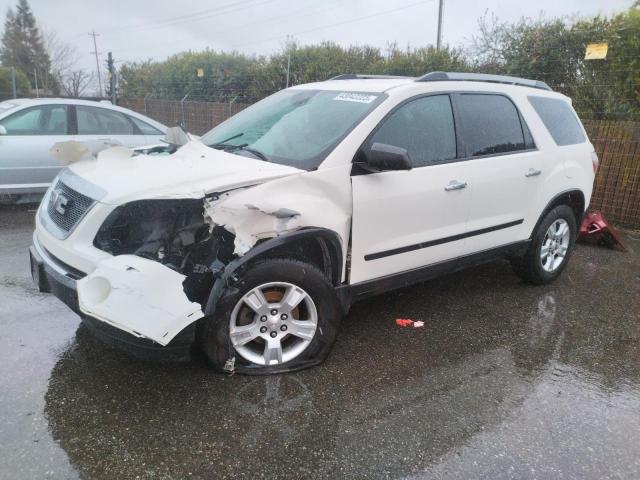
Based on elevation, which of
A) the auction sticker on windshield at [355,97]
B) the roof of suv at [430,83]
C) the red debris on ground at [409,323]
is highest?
the roof of suv at [430,83]

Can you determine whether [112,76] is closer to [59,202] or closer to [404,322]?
[59,202]

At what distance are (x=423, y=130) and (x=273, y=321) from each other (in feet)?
5.77

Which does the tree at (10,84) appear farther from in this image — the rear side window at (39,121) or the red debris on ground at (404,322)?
the red debris on ground at (404,322)

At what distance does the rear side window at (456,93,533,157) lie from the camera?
4008mm

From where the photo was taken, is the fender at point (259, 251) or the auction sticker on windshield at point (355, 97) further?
the auction sticker on windshield at point (355, 97)

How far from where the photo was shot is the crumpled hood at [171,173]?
2.86 m

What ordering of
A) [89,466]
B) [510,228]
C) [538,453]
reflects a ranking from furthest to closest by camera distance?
[510,228]
[538,453]
[89,466]

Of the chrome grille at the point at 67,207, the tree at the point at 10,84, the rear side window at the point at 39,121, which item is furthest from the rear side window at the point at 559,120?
the tree at the point at 10,84

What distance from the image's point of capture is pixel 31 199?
24.5 ft

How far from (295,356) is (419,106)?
77.6 inches

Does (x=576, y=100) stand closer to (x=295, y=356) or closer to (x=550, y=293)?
(x=550, y=293)

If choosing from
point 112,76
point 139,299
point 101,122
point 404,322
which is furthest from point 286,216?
point 112,76

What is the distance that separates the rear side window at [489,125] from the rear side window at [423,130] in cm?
16

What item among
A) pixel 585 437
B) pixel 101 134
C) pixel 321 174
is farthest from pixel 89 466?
pixel 101 134
